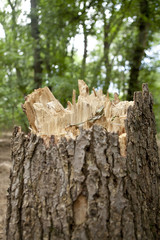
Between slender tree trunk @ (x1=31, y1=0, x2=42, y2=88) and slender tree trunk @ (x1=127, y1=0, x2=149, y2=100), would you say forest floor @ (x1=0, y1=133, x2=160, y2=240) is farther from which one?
slender tree trunk @ (x1=127, y1=0, x2=149, y2=100)

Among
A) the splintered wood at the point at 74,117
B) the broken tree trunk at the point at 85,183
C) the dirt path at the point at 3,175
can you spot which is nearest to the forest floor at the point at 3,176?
the dirt path at the point at 3,175

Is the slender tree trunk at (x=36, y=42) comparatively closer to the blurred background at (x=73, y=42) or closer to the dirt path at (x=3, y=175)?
the blurred background at (x=73, y=42)

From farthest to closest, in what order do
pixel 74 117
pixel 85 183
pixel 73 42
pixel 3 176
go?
pixel 73 42 → pixel 3 176 → pixel 74 117 → pixel 85 183

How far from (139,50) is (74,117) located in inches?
174

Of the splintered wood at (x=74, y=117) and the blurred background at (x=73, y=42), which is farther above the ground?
the blurred background at (x=73, y=42)

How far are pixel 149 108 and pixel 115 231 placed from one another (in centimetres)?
91

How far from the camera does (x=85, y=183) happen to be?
1409mm

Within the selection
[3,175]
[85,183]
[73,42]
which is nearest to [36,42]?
[73,42]

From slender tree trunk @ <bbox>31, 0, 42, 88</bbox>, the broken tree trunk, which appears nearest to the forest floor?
the broken tree trunk

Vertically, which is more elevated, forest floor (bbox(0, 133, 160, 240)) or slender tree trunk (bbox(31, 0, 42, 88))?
slender tree trunk (bbox(31, 0, 42, 88))

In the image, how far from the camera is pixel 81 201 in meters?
1.41

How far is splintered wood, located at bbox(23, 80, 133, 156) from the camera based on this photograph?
5.38 feet

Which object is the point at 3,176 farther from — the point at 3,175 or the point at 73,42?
the point at 73,42

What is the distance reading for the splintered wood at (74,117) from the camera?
1641mm
